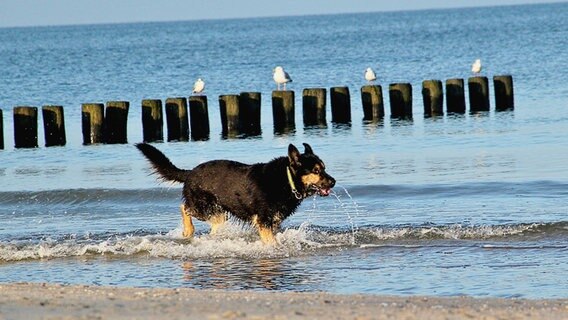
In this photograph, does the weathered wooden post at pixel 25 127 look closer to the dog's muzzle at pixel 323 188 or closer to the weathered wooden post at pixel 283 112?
the weathered wooden post at pixel 283 112

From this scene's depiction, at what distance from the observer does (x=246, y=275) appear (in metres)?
10.9

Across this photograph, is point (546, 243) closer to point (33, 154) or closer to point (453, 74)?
point (33, 154)

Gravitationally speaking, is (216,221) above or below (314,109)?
below

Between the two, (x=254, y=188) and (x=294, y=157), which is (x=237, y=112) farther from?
(x=294, y=157)

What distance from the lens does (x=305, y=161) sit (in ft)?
39.3

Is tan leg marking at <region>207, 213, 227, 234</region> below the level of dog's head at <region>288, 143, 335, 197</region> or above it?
below

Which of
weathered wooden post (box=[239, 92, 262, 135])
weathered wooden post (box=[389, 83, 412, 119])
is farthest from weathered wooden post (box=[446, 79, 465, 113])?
weathered wooden post (box=[239, 92, 262, 135])

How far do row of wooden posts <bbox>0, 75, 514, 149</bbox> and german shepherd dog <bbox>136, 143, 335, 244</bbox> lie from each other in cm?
1168

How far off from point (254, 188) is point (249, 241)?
0.75 m

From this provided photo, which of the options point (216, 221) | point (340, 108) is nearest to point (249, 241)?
point (216, 221)

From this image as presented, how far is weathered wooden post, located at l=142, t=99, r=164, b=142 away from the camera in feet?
80.9

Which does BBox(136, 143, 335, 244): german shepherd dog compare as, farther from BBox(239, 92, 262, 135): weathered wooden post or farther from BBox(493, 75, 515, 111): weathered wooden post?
BBox(493, 75, 515, 111): weathered wooden post

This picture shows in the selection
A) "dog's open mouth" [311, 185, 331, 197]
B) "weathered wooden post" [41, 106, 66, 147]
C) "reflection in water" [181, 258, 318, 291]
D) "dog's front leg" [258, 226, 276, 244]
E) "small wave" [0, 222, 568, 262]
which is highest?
"weathered wooden post" [41, 106, 66, 147]

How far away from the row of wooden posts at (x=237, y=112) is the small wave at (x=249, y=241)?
36.5 ft
